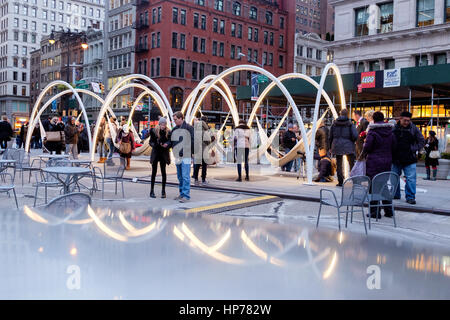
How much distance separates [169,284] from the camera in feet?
14.1

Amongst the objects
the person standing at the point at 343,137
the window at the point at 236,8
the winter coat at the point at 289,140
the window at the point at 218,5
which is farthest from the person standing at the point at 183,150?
the window at the point at 236,8

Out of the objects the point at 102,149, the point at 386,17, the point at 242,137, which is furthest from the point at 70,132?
the point at 386,17

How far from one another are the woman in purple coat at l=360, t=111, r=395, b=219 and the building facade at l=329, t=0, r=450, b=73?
26.3 m

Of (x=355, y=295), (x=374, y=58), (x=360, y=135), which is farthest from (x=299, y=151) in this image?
(x=374, y=58)

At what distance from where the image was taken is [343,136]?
474 inches

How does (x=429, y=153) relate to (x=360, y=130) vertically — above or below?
below

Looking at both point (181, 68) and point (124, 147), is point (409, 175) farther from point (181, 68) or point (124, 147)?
point (181, 68)

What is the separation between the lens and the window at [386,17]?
3466cm

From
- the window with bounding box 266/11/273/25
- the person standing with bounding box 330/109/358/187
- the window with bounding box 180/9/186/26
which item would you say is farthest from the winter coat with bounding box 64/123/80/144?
the window with bounding box 266/11/273/25

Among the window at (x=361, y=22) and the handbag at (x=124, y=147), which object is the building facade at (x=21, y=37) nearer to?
the window at (x=361, y=22)

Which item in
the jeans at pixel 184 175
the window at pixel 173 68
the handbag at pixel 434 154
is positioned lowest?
the jeans at pixel 184 175

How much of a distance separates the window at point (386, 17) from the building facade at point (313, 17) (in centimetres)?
6300

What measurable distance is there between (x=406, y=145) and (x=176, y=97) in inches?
1975

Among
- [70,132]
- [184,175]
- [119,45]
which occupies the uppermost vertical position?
[119,45]
